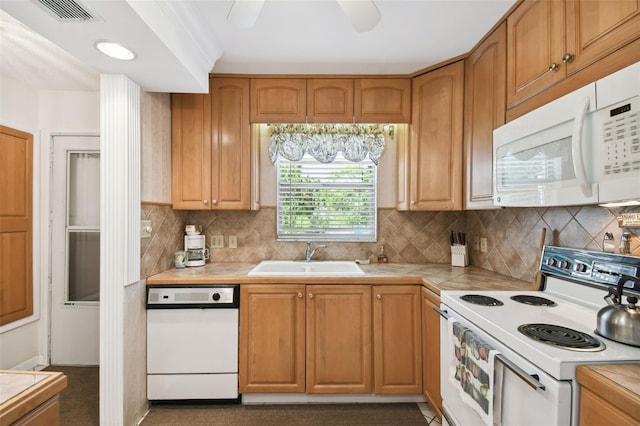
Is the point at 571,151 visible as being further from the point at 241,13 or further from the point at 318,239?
the point at 318,239

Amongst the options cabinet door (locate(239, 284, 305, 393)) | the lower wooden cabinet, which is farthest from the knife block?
cabinet door (locate(239, 284, 305, 393))

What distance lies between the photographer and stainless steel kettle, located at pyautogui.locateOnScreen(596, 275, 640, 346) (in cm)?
98

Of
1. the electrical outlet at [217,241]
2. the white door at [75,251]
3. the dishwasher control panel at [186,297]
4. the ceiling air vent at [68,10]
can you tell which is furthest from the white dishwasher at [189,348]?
the ceiling air vent at [68,10]

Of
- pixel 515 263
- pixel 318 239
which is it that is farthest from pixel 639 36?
pixel 318 239

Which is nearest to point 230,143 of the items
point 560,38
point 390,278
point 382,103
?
point 382,103

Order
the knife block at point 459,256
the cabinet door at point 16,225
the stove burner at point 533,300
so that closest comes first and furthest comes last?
the stove burner at point 533,300, the cabinet door at point 16,225, the knife block at point 459,256

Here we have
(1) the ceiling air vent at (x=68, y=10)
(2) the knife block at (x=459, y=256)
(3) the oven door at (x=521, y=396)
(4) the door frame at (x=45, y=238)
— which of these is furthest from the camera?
(4) the door frame at (x=45, y=238)

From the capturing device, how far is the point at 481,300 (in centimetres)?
153

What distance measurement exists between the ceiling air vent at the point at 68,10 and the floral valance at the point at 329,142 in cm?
151

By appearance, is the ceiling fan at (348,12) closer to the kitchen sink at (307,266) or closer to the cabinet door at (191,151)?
the cabinet door at (191,151)

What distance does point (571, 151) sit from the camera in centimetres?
114

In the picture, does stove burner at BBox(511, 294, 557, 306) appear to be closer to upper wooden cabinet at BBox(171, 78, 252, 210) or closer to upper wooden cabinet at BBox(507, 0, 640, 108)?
upper wooden cabinet at BBox(507, 0, 640, 108)

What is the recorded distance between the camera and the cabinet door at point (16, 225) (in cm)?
243

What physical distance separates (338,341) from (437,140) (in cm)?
170
